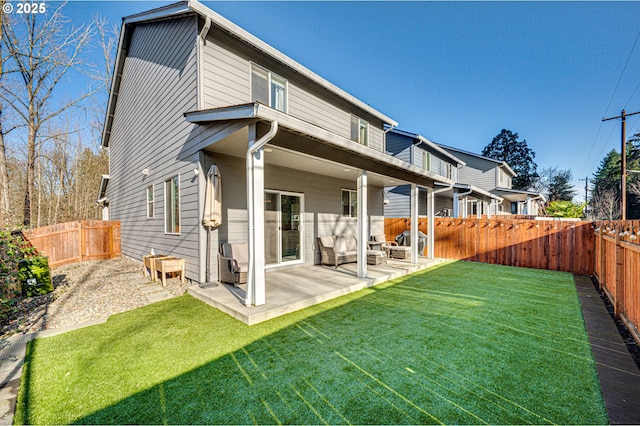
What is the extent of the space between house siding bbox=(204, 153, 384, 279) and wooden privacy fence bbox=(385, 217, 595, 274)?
2.53m

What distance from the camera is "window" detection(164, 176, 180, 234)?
6215 millimetres

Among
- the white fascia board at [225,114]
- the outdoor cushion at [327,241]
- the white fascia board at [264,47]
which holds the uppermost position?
the white fascia board at [264,47]

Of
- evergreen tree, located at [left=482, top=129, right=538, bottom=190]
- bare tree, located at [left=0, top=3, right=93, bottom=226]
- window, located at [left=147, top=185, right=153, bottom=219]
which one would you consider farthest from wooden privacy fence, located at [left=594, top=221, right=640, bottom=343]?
evergreen tree, located at [left=482, top=129, right=538, bottom=190]

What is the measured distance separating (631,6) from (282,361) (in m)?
13.7

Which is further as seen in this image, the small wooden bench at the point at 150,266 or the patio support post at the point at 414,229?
the patio support post at the point at 414,229

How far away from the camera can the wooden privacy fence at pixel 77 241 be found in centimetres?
803

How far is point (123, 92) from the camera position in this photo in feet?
32.1

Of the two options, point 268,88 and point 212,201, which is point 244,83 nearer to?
point 268,88

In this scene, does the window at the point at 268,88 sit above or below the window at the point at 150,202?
above

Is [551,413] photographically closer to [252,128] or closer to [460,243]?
[252,128]

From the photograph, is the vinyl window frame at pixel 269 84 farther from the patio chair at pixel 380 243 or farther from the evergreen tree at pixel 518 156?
the evergreen tree at pixel 518 156

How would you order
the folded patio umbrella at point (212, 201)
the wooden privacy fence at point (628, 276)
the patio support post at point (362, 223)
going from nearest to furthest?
the wooden privacy fence at point (628, 276), the folded patio umbrella at point (212, 201), the patio support post at point (362, 223)

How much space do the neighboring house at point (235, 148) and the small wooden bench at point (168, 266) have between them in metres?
0.25

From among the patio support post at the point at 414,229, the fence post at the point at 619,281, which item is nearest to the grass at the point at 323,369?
the fence post at the point at 619,281
